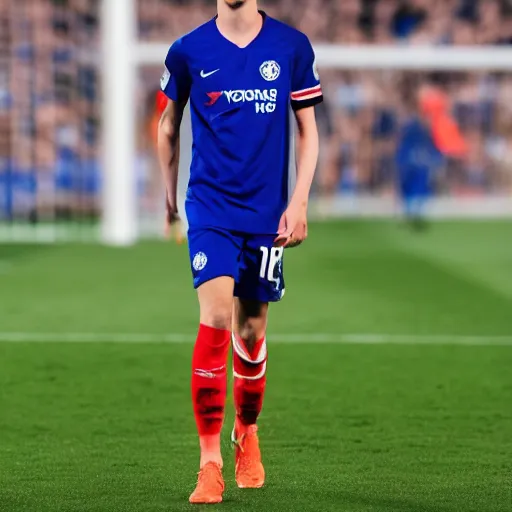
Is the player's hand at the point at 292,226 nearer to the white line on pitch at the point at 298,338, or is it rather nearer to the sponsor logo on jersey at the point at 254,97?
the sponsor logo on jersey at the point at 254,97

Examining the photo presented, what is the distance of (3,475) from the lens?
17.6 ft

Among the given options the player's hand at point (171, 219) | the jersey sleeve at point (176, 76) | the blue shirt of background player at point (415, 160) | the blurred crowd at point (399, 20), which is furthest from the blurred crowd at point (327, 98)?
the jersey sleeve at point (176, 76)

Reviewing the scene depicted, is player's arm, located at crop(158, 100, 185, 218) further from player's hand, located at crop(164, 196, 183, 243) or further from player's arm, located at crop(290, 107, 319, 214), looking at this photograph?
player's arm, located at crop(290, 107, 319, 214)

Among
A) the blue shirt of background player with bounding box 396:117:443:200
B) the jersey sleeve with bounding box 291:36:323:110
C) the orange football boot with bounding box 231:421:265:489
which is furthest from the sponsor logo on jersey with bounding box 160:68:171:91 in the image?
the blue shirt of background player with bounding box 396:117:443:200

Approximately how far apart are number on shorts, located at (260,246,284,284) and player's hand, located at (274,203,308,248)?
4cm

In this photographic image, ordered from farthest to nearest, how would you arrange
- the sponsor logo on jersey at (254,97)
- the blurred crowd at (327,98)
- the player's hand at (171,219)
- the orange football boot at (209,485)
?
the blurred crowd at (327,98) < the player's hand at (171,219) < the sponsor logo on jersey at (254,97) < the orange football boot at (209,485)

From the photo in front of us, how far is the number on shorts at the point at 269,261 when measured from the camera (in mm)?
5164

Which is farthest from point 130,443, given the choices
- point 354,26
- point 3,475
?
point 354,26

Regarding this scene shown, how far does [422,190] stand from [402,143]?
34.6 inches

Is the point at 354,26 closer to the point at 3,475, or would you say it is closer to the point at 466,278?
the point at 466,278

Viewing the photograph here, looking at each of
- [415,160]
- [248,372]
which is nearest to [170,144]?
[248,372]

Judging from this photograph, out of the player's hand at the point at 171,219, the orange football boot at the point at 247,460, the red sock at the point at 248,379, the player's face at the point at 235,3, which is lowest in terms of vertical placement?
the orange football boot at the point at 247,460

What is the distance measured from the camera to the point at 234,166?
200 inches

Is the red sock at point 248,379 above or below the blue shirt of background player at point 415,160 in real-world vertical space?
above
